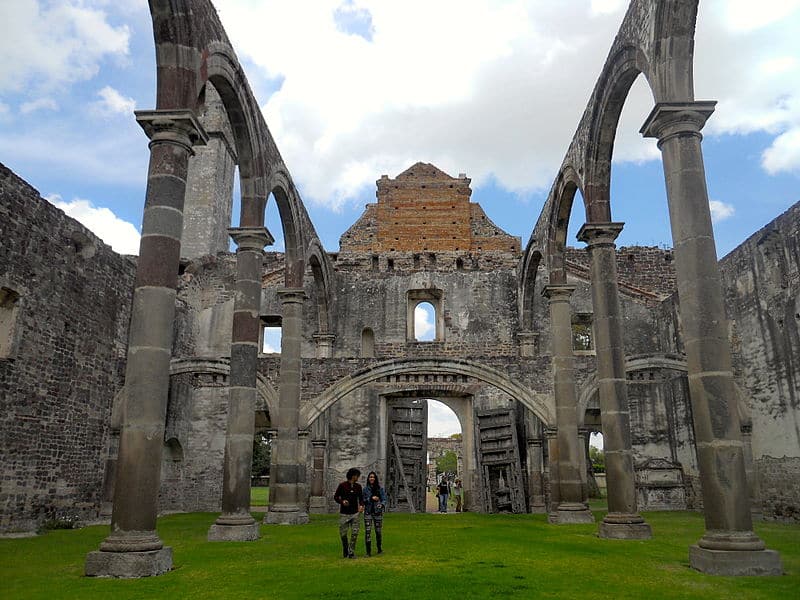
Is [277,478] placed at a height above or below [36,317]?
below

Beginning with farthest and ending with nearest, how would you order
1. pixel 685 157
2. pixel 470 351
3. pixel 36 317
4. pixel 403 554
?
pixel 470 351 < pixel 36 317 < pixel 403 554 < pixel 685 157

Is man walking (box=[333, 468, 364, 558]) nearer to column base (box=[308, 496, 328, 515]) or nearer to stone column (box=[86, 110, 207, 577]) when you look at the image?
stone column (box=[86, 110, 207, 577])

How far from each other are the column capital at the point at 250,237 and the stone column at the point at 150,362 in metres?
3.16

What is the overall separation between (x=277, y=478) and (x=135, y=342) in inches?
274

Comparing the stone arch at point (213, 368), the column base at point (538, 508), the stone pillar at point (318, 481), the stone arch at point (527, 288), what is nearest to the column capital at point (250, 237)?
the stone arch at point (213, 368)

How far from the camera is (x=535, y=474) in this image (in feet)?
58.7

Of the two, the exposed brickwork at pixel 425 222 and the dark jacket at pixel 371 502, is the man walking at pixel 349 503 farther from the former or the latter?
the exposed brickwork at pixel 425 222

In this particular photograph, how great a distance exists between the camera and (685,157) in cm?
716

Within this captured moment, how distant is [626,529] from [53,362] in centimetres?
1106

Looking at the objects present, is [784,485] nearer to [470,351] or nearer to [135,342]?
[470,351]

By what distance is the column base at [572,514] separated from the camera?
1211cm

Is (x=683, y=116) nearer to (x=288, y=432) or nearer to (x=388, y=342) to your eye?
(x=288, y=432)

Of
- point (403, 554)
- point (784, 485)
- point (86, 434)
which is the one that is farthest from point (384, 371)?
point (784, 485)

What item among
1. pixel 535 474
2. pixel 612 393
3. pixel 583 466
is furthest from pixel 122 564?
pixel 535 474
